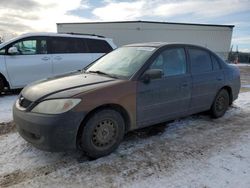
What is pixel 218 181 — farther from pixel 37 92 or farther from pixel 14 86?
pixel 14 86

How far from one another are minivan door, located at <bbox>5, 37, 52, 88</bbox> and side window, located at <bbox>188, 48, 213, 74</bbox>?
4.46 metres

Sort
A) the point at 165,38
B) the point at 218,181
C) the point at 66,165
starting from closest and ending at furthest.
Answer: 1. the point at 218,181
2. the point at 66,165
3. the point at 165,38

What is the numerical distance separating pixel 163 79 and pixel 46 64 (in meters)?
4.53

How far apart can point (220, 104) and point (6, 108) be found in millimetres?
4713

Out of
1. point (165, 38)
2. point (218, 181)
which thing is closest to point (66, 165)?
point (218, 181)

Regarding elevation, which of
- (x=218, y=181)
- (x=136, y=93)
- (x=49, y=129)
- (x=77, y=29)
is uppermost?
(x=77, y=29)

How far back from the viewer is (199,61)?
4941 mm

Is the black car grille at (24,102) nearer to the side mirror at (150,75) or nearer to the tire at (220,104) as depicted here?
the side mirror at (150,75)

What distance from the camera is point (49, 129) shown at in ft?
10.2

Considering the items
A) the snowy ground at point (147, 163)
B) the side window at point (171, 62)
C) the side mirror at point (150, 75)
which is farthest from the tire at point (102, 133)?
the side window at point (171, 62)

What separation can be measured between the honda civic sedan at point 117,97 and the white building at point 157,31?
19.3 meters

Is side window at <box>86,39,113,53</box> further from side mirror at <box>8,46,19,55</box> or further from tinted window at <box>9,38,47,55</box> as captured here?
side mirror at <box>8,46,19,55</box>

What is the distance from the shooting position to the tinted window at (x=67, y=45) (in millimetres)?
7728

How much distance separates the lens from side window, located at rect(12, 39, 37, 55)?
7.23 metres
